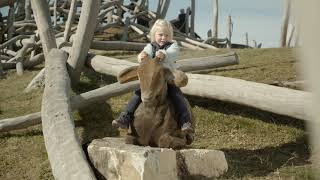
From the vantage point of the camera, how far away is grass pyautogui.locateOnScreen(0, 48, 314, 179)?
502cm

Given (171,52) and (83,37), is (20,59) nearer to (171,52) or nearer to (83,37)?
(83,37)

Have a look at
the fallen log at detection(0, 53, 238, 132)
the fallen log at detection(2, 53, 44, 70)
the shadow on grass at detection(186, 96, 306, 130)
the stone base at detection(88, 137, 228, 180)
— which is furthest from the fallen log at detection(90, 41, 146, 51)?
the stone base at detection(88, 137, 228, 180)

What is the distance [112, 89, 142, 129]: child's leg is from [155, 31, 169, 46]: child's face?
0.52 m

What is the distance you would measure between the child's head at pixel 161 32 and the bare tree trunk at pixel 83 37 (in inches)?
125

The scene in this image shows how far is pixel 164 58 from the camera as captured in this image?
4.35 metres

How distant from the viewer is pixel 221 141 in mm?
5777

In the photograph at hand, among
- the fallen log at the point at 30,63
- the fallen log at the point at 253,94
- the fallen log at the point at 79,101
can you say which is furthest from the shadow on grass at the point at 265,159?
the fallen log at the point at 30,63

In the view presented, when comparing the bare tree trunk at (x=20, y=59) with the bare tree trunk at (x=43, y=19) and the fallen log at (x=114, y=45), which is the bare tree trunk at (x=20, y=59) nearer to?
the fallen log at (x=114, y=45)

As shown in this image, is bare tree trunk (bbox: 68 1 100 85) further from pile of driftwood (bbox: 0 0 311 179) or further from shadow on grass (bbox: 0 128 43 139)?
shadow on grass (bbox: 0 128 43 139)

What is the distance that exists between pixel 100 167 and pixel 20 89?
472 centimetres

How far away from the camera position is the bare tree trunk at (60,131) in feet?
13.9

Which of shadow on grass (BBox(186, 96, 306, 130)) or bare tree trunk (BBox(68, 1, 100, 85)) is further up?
bare tree trunk (BBox(68, 1, 100, 85))

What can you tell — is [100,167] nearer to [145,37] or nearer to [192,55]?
[192,55]

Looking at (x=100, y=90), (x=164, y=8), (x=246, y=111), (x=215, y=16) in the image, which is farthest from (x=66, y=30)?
(x=215, y=16)
